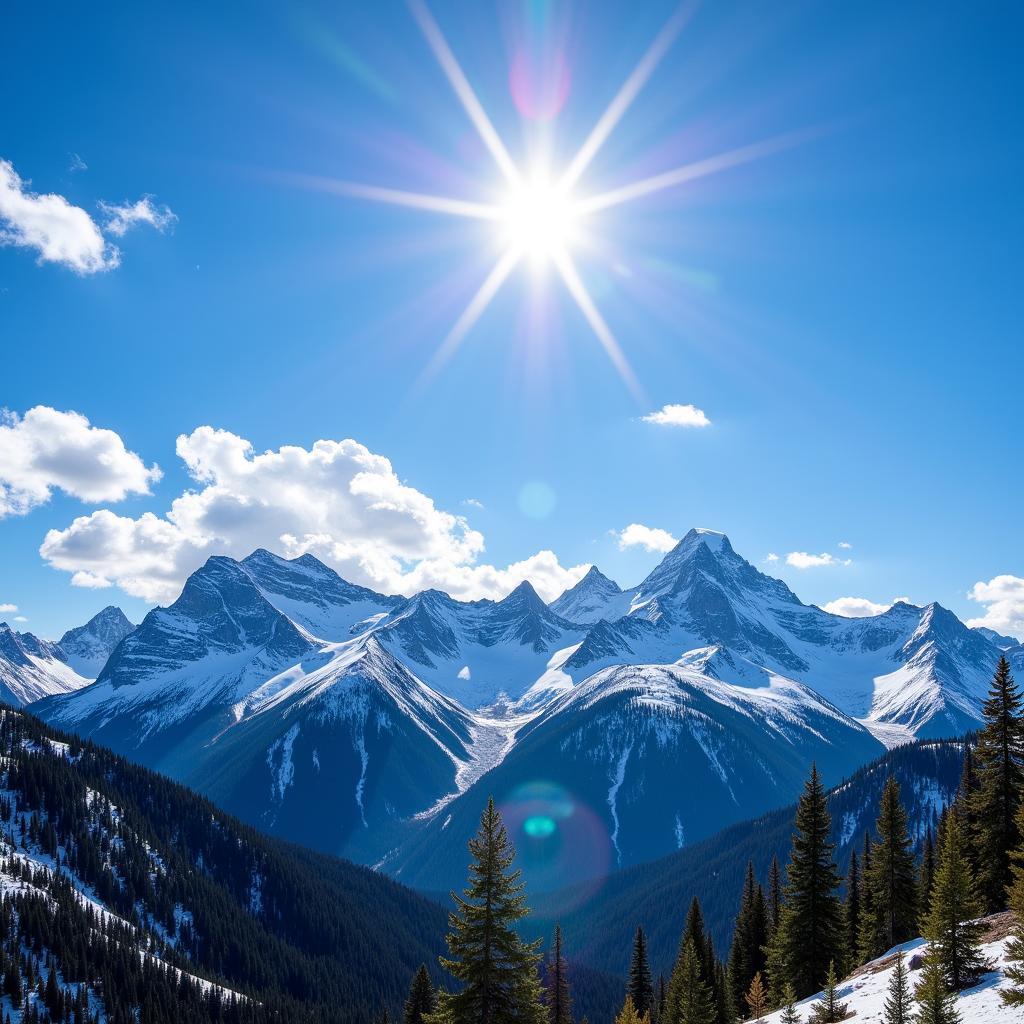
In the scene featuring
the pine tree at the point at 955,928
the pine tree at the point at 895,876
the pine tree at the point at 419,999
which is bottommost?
the pine tree at the point at 419,999

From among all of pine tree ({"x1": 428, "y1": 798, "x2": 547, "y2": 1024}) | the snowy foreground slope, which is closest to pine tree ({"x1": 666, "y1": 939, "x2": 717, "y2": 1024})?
the snowy foreground slope

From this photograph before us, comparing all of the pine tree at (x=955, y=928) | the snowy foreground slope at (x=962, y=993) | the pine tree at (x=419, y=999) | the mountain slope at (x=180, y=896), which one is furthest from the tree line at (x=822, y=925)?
the mountain slope at (x=180, y=896)

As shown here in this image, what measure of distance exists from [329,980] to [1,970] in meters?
73.9

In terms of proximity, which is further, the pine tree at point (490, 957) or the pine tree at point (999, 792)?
the pine tree at point (999, 792)

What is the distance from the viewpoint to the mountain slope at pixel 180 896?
388ft

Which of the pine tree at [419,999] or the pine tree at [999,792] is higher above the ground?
the pine tree at [999,792]

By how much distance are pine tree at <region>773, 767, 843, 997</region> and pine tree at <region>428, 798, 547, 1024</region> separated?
2254 centimetres

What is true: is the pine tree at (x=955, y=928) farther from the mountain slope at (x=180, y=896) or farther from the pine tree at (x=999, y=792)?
the mountain slope at (x=180, y=896)

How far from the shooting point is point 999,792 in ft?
142

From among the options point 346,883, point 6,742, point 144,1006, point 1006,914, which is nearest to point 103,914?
point 144,1006

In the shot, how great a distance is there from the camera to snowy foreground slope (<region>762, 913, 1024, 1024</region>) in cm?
2567

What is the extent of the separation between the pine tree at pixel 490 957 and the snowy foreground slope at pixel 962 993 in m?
13.7

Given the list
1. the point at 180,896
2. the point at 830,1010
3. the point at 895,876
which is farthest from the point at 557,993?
the point at 180,896

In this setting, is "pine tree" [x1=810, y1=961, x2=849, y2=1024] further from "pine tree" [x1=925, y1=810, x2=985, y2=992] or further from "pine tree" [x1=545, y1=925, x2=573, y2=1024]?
"pine tree" [x1=545, y1=925, x2=573, y2=1024]
